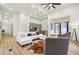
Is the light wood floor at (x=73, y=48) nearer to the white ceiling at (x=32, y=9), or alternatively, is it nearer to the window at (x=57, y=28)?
the window at (x=57, y=28)

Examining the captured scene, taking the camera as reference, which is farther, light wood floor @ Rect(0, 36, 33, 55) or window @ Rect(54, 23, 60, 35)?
window @ Rect(54, 23, 60, 35)

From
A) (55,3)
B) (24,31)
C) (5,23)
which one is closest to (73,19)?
(55,3)

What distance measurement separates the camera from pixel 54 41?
2.81 metres

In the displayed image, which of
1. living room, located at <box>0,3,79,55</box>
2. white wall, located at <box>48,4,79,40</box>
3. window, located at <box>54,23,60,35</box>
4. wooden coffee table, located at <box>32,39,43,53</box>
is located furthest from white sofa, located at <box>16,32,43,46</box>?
white wall, located at <box>48,4,79,40</box>

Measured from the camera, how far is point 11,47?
2812 mm

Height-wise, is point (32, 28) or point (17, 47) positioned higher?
point (32, 28)

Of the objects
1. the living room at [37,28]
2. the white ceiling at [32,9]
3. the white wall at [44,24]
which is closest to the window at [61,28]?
the living room at [37,28]

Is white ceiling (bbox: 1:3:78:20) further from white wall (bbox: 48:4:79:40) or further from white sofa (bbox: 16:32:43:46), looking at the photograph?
white sofa (bbox: 16:32:43:46)

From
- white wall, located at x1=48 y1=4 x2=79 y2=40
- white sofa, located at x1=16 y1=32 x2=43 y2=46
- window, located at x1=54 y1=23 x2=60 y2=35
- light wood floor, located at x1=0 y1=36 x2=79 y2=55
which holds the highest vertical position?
white wall, located at x1=48 y1=4 x2=79 y2=40

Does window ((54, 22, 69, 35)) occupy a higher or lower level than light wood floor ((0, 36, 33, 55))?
higher

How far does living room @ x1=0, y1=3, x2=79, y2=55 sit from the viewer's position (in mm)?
2783

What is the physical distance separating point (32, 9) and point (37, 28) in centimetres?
44

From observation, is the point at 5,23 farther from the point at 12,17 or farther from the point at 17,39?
the point at 17,39

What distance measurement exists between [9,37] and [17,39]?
0.20m
